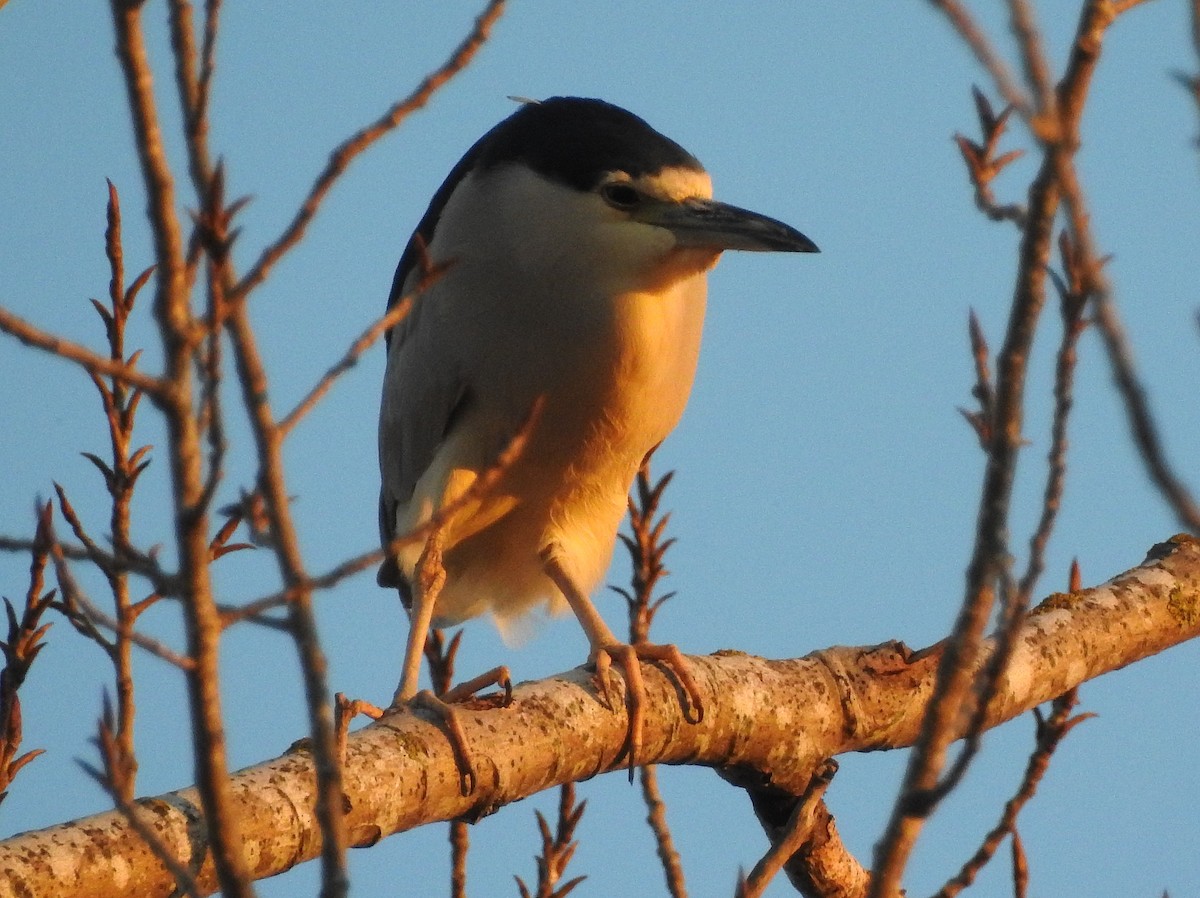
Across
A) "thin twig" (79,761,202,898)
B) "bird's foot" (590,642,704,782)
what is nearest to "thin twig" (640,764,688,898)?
"bird's foot" (590,642,704,782)

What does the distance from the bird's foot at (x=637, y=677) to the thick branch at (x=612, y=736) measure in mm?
27

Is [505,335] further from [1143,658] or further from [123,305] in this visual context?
[1143,658]

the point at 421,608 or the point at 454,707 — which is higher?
the point at 421,608

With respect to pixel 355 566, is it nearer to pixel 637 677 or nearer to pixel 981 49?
pixel 981 49

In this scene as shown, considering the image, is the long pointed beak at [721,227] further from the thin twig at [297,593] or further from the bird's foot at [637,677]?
the thin twig at [297,593]

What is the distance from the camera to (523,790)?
2.87 meters

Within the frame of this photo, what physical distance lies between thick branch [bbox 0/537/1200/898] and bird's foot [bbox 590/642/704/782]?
0.03m

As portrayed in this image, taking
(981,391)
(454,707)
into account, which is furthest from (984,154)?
(454,707)

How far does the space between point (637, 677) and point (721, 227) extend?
3.60ft

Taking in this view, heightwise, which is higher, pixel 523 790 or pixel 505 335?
pixel 505 335

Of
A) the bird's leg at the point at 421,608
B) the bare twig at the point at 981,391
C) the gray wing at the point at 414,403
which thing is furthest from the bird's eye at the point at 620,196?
the bare twig at the point at 981,391

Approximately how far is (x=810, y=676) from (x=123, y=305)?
1591 millimetres

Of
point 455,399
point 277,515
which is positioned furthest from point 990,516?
point 455,399

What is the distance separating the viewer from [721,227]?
366 cm
